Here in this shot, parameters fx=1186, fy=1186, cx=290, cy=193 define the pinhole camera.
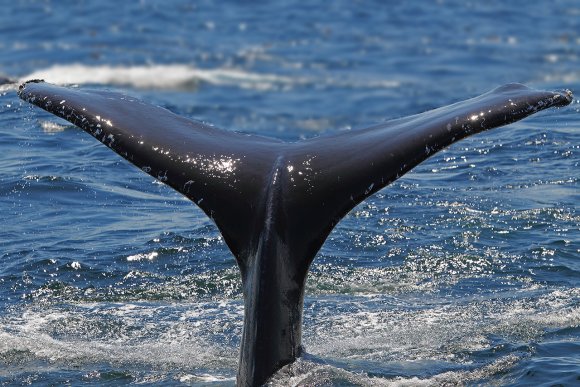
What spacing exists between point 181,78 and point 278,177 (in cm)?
2617

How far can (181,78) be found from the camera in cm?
3203

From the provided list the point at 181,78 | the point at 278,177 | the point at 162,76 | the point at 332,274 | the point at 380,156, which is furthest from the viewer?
the point at 162,76

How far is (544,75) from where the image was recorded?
32.4 m

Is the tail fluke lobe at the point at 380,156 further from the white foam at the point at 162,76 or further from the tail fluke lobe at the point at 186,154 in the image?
the white foam at the point at 162,76

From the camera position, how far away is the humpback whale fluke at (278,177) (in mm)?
6023

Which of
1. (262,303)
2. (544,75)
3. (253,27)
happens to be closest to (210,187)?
(262,303)

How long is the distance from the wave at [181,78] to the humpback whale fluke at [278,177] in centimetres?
2409

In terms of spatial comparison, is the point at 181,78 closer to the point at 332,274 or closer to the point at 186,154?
the point at 332,274

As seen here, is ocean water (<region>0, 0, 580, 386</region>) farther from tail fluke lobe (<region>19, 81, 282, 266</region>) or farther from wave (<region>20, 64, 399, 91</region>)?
wave (<region>20, 64, 399, 91</region>)

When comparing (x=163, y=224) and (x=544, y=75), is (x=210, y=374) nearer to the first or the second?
(x=163, y=224)

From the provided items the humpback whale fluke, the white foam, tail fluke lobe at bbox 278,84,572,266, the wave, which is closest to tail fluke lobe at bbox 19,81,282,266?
the humpback whale fluke

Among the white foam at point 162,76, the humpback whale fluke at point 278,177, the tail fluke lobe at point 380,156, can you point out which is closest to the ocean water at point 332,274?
the humpback whale fluke at point 278,177

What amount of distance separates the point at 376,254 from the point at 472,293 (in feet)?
3.68

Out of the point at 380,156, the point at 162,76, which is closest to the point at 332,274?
the point at 380,156
